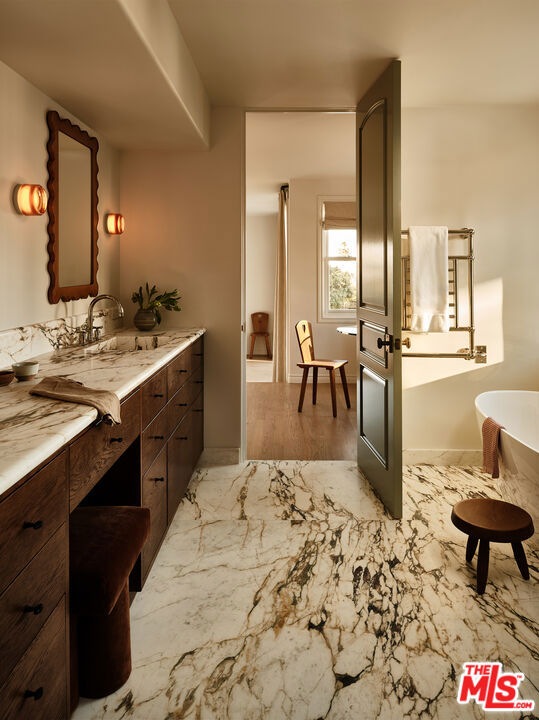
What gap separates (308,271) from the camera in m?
7.28

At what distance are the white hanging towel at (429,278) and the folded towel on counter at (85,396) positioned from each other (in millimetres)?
2449

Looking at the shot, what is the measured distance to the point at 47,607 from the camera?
1.22m

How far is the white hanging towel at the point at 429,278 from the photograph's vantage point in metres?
3.63

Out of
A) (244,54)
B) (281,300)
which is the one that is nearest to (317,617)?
(244,54)

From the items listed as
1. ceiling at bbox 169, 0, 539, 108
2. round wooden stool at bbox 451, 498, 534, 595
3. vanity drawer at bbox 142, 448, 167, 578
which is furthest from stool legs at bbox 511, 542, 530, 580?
ceiling at bbox 169, 0, 539, 108

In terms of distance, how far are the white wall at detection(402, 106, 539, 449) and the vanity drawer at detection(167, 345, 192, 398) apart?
156 cm

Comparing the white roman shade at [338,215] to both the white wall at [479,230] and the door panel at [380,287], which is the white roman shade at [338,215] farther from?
the door panel at [380,287]

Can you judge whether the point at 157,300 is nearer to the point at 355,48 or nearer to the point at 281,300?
the point at 355,48

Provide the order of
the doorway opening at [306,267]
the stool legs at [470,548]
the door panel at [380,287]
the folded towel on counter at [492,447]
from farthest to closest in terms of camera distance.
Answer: the doorway opening at [306,267], the door panel at [380,287], the folded towel on counter at [492,447], the stool legs at [470,548]

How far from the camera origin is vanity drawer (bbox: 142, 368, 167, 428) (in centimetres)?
221

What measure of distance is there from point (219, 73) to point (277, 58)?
39 centimetres

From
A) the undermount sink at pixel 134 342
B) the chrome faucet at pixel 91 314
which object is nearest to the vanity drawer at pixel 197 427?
the undermount sink at pixel 134 342

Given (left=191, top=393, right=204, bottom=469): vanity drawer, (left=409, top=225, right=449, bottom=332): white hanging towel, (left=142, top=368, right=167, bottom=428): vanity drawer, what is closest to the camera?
(left=142, top=368, right=167, bottom=428): vanity drawer

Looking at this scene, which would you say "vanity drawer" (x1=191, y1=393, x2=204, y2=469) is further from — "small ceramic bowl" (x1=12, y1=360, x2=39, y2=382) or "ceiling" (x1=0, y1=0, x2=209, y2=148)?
"ceiling" (x1=0, y1=0, x2=209, y2=148)
